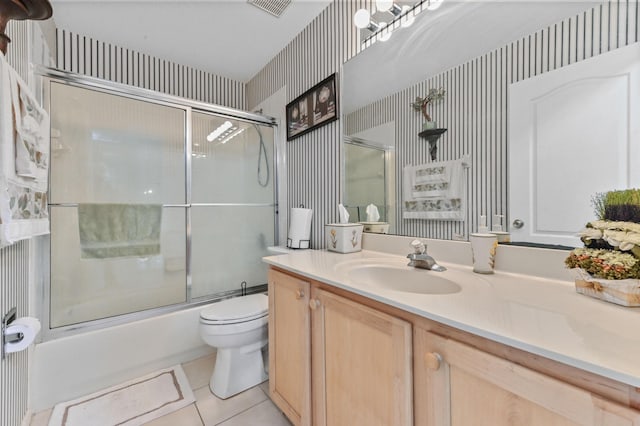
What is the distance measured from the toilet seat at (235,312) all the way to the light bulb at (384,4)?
1.87m

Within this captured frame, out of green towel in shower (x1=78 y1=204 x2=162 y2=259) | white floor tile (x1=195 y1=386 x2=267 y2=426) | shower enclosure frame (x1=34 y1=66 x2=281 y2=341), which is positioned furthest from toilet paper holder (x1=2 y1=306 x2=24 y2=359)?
white floor tile (x1=195 y1=386 x2=267 y2=426)

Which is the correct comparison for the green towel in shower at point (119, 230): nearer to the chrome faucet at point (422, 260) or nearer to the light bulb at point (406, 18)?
the chrome faucet at point (422, 260)

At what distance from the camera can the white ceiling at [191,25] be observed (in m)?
1.77

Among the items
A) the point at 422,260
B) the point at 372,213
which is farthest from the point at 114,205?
the point at 422,260

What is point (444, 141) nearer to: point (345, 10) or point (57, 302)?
point (345, 10)

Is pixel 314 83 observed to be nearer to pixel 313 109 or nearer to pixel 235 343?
pixel 313 109

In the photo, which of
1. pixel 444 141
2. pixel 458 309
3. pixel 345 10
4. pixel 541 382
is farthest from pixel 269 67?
pixel 541 382

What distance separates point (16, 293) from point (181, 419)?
0.98 meters

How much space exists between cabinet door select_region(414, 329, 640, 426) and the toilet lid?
3.62ft

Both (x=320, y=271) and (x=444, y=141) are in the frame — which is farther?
(x=444, y=141)

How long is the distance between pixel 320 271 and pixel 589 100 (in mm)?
1071

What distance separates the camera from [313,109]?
1.91 m

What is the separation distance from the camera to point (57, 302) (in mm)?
1527

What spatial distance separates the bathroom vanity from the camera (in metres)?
0.45
